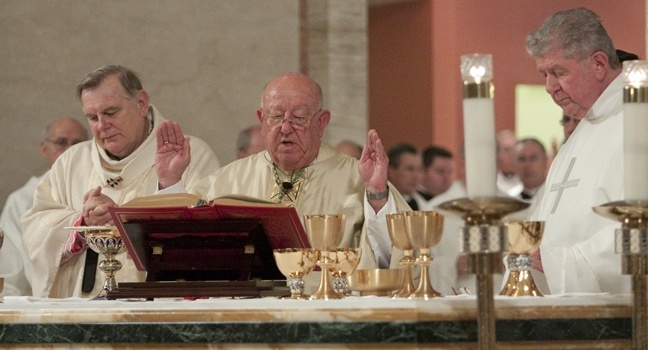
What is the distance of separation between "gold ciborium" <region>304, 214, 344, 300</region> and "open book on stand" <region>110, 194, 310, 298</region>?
302 mm

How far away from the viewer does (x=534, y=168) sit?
1130 cm

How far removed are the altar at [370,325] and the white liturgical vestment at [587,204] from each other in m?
0.74

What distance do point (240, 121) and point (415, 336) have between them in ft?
23.6

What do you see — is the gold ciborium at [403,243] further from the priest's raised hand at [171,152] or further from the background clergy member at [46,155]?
the background clergy member at [46,155]

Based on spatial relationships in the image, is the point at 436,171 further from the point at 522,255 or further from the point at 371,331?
the point at 371,331

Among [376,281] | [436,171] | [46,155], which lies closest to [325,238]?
[376,281]

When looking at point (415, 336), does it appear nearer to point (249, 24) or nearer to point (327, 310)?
point (327, 310)

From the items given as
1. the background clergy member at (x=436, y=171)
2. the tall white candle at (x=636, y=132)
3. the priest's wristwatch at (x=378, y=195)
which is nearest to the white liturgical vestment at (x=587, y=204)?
the priest's wristwatch at (x=378, y=195)

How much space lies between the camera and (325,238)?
12.6ft

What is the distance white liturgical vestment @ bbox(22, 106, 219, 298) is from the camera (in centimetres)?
589

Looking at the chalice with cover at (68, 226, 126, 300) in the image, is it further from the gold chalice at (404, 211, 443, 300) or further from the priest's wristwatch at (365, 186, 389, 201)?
the gold chalice at (404, 211, 443, 300)

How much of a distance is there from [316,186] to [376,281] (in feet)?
4.75

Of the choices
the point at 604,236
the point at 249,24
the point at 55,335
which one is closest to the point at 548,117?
the point at 249,24

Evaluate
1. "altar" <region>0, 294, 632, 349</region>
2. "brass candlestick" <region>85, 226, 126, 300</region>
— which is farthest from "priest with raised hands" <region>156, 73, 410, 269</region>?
"altar" <region>0, 294, 632, 349</region>
